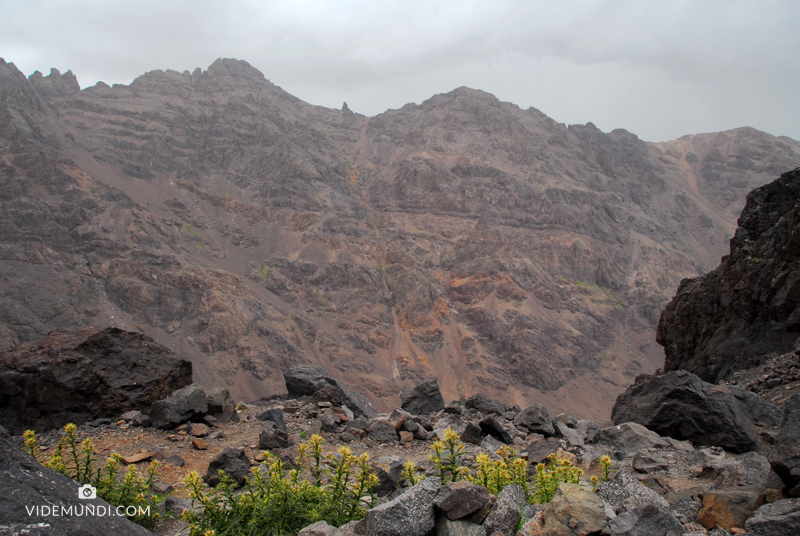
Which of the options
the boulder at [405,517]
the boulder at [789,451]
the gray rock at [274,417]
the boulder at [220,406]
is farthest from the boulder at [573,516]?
the boulder at [220,406]

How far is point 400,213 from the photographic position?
123000 mm

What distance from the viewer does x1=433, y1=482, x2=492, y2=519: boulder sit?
430cm

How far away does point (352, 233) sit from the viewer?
350 feet

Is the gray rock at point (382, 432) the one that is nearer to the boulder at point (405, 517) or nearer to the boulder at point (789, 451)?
the boulder at point (405, 517)

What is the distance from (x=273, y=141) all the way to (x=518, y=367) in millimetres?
83556

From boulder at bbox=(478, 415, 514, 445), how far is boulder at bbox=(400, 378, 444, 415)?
6574mm

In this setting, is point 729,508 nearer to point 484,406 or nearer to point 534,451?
point 534,451

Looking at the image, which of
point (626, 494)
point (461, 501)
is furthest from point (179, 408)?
point (626, 494)

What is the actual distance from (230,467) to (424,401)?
11.1 meters

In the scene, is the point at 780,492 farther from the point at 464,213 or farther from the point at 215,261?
the point at 464,213

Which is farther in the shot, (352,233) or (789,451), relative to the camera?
(352,233)

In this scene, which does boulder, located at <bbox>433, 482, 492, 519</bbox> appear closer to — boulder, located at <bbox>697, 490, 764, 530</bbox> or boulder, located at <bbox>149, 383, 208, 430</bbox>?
boulder, located at <bbox>697, 490, 764, 530</bbox>

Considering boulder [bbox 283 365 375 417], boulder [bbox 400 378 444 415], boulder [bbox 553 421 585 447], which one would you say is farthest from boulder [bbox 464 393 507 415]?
boulder [bbox 283 365 375 417]

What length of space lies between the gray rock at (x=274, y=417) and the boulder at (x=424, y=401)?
6.57 metres
